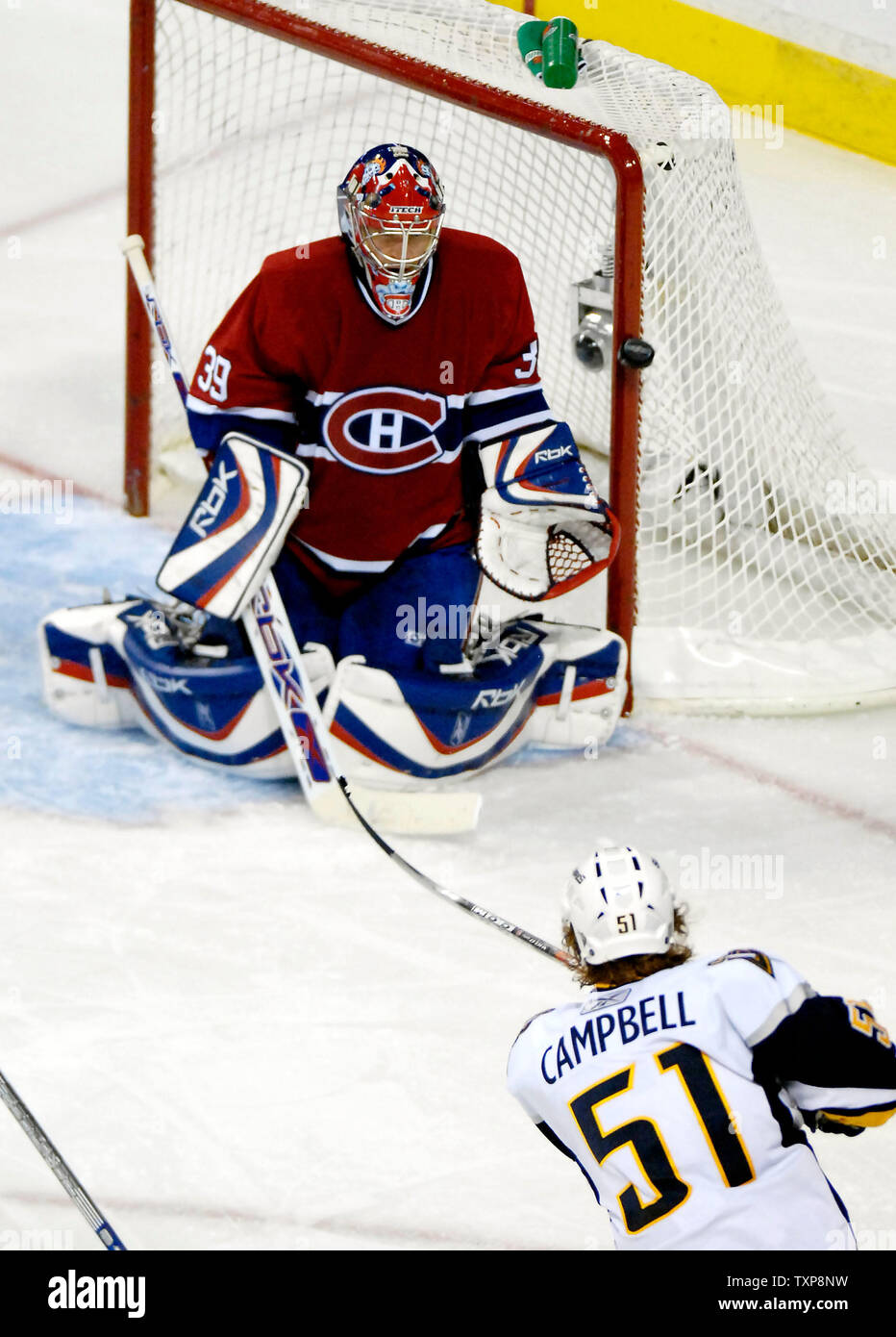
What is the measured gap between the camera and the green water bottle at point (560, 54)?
3.34 meters

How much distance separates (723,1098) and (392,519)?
1568mm

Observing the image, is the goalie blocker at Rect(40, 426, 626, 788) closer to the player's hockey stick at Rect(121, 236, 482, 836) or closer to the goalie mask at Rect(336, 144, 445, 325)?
the player's hockey stick at Rect(121, 236, 482, 836)

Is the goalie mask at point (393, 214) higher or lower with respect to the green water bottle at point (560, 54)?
lower

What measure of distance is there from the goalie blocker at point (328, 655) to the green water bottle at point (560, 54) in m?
0.64

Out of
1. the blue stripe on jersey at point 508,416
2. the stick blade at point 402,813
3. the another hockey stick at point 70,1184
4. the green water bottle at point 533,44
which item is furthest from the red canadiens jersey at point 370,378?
the another hockey stick at point 70,1184

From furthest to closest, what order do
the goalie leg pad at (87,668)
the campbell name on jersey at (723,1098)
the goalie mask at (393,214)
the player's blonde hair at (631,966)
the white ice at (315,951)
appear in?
the goalie leg pad at (87,668) < the goalie mask at (393,214) < the white ice at (315,951) < the player's blonde hair at (631,966) < the campbell name on jersey at (723,1098)

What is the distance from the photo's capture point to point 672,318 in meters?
3.43

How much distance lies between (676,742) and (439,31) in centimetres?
134

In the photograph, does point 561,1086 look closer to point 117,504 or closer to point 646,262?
point 646,262

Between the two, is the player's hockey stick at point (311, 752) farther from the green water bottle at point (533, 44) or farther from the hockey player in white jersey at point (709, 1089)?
the hockey player in white jersey at point (709, 1089)

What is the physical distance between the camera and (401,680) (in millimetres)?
3119

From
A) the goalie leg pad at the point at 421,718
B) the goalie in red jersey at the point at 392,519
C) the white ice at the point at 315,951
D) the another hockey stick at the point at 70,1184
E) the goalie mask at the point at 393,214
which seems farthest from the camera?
the goalie leg pad at the point at 421,718

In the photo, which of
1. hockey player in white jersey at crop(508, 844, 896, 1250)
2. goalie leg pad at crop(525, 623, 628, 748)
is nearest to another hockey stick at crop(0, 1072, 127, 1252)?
hockey player in white jersey at crop(508, 844, 896, 1250)

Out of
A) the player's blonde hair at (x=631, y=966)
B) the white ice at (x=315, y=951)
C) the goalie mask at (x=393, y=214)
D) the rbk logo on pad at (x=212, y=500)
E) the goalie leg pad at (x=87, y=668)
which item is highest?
the goalie mask at (x=393, y=214)
